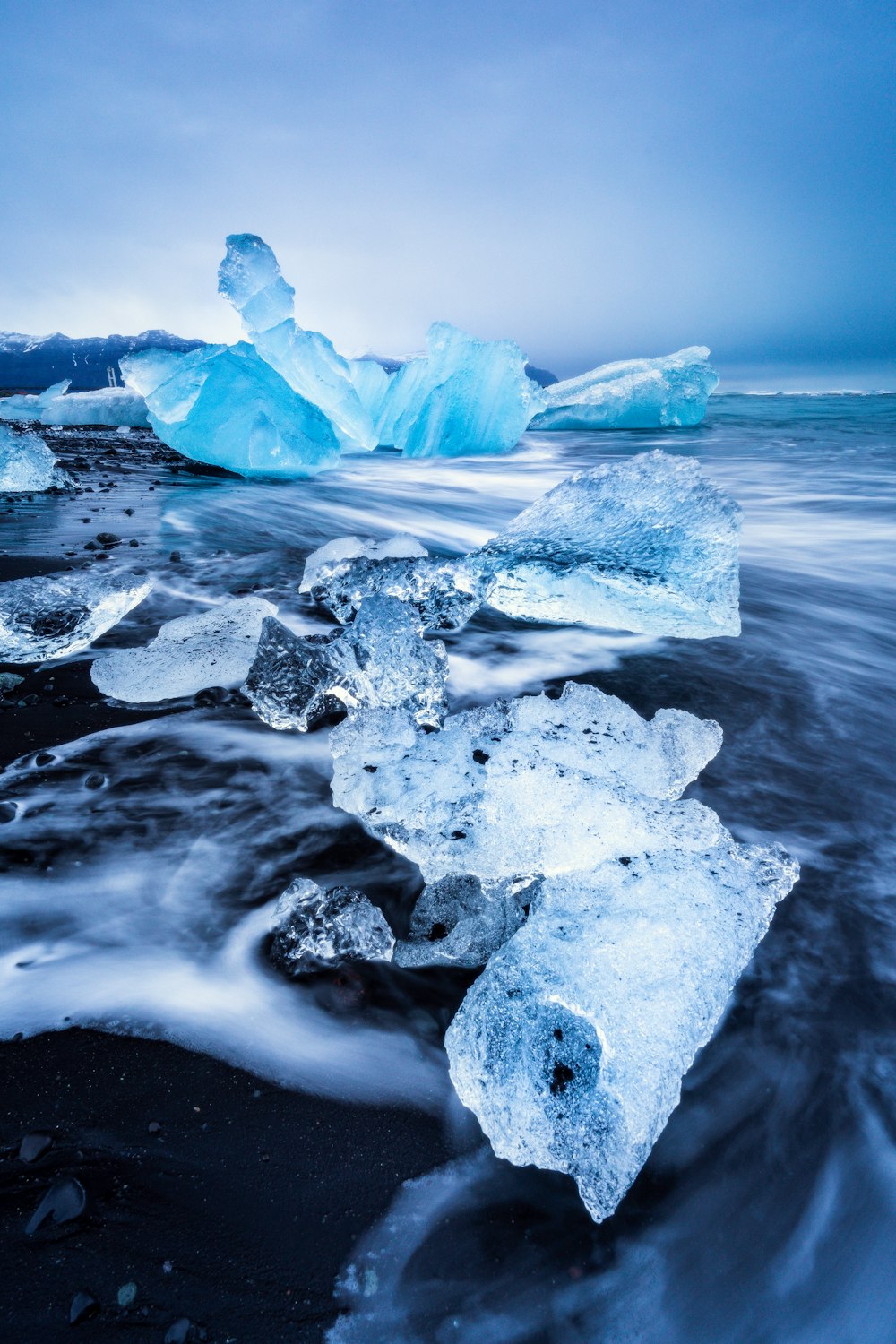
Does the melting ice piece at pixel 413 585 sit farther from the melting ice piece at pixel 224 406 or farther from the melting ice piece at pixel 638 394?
the melting ice piece at pixel 638 394

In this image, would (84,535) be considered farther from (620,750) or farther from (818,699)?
(818,699)

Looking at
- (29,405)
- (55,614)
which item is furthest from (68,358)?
(55,614)

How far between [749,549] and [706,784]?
4.75m

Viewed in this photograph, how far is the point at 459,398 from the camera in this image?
38.6 ft

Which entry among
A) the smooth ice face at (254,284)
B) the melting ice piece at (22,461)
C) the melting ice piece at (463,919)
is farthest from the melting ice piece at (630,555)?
the smooth ice face at (254,284)

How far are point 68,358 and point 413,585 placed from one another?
10050cm

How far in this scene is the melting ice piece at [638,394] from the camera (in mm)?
14609

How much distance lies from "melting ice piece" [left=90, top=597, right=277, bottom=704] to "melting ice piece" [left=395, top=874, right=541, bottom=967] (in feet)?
5.24

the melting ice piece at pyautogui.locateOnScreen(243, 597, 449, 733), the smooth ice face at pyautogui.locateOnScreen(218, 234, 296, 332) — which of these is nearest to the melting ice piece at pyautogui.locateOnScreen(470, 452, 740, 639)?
the melting ice piece at pyautogui.locateOnScreen(243, 597, 449, 733)

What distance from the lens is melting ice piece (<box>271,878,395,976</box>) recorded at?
4.97ft

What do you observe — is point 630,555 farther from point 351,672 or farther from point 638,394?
point 638,394

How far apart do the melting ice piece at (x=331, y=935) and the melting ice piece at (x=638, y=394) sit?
51.3 ft

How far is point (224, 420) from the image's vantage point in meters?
8.16

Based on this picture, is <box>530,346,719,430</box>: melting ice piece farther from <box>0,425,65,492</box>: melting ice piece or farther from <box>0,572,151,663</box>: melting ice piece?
<box>0,572,151,663</box>: melting ice piece
